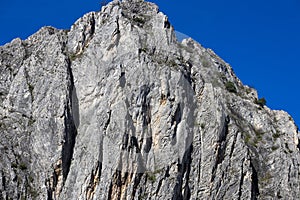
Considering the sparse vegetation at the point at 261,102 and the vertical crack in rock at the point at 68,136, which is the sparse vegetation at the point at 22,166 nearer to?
the vertical crack in rock at the point at 68,136

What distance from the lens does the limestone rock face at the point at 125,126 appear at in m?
61.4

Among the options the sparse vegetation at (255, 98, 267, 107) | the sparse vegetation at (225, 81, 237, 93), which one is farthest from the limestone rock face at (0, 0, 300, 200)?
the sparse vegetation at (255, 98, 267, 107)

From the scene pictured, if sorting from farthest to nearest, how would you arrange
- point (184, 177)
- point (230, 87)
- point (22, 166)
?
point (230, 87), point (184, 177), point (22, 166)

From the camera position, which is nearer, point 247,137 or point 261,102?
point 247,137

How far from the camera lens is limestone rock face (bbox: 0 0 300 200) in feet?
201

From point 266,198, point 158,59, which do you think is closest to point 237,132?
point 266,198

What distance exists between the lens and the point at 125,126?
6219 centimetres

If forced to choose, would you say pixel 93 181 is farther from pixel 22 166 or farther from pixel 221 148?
pixel 221 148

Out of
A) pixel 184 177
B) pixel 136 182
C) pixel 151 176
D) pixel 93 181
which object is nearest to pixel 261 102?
pixel 184 177

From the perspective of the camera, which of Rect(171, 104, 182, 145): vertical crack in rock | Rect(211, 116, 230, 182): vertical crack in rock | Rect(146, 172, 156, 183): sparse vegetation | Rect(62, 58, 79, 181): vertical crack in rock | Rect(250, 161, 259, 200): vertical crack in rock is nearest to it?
Rect(146, 172, 156, 183): sparse vegetation

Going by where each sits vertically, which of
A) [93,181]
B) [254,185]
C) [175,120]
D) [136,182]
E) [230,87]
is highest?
[230,87]

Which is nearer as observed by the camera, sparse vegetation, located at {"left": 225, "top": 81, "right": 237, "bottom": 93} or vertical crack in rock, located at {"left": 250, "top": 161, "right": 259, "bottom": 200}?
vertical crack in rock, located at {"left": 250, "top": 161, "right": 259, "bottom": 200}

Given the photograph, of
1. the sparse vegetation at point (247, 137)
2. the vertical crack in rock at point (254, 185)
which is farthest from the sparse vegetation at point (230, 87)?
the vertical crack in rock at point (254, 185)

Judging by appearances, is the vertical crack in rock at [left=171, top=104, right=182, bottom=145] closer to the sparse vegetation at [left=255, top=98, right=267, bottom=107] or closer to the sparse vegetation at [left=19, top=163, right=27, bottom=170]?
the sparse vegetation at [left=19, top=163, right=27, bottom=170]
